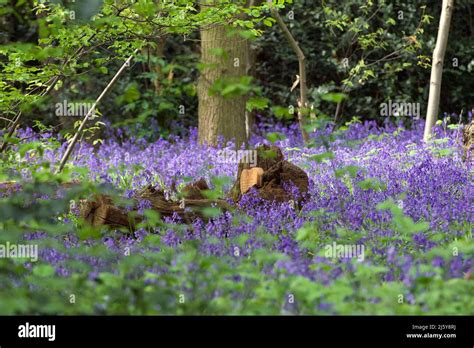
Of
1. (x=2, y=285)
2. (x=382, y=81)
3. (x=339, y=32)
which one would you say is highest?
(x=339, y=32)

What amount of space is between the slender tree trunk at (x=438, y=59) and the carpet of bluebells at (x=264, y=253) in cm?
189

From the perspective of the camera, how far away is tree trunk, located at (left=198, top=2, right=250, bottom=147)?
902cm

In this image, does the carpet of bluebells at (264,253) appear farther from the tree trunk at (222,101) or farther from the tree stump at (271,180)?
the tree trunk at (222,101)

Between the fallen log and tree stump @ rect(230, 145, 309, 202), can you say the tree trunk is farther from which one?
the fallen log

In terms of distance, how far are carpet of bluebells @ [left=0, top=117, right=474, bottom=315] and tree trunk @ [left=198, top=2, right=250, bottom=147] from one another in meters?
2.04

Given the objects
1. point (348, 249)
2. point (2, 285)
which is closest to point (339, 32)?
point (348, 249)

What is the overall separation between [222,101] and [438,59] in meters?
2.53

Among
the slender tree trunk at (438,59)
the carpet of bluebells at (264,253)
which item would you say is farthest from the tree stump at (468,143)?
the slender tree trunk at (438,59)

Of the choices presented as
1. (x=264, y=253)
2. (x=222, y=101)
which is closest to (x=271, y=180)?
(x=264, y=253)

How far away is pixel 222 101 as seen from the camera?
935 cm

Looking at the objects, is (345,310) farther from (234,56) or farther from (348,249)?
(234,56)

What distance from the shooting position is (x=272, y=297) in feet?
11.5

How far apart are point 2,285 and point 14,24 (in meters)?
10.3

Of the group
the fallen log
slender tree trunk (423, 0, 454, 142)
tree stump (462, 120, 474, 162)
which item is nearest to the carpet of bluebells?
the fallen log
